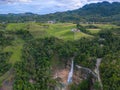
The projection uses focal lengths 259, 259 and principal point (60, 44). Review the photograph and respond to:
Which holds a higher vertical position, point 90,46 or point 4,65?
point 90,46

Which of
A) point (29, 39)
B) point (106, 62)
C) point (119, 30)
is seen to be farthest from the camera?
point (119, 30)

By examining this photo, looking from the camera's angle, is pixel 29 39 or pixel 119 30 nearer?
pixel 29 39

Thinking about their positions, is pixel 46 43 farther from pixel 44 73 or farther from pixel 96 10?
pixel 96 10

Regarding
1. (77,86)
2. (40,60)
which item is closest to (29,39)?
(40,60)

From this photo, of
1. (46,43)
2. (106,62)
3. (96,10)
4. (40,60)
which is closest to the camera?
(106,62)

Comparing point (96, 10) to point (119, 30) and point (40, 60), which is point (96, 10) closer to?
point (119, 30)

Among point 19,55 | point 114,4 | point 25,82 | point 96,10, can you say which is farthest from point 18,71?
point 114,4

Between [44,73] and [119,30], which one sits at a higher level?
[119,30]

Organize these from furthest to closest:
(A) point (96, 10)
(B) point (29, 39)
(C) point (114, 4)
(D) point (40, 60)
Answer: (C) point (114, 4) → (A) point (96, 10) → (B) point (29, 39) → (D) point (40, 60)

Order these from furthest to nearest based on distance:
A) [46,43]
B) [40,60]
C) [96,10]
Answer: [96,10]
[46,43]
[40,60]
